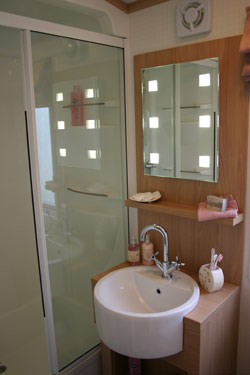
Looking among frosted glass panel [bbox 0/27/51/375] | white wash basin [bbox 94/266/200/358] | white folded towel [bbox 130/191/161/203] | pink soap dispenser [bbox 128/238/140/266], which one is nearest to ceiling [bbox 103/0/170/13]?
frosted glass panel [bbox 0/27/51/375]

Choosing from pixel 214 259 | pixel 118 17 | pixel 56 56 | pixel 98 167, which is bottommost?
pixel 214 259

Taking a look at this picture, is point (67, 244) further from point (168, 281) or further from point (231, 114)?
point (231, 114)

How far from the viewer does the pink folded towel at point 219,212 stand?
1.57 meters

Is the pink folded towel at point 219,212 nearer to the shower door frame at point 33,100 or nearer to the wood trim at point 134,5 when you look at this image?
the shower door frame at point 33,100

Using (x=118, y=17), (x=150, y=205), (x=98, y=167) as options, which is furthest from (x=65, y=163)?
(x=118, y=17)

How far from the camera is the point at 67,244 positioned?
6.63ft

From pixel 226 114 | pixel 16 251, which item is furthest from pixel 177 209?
pixel 16 251

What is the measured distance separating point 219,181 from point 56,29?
3.42 feet

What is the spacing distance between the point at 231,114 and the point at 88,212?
984mm

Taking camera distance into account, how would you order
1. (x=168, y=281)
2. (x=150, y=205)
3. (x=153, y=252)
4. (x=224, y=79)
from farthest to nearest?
(x=153, y=252) → (x=150, y=205) → (x=168, y=281) → (x=224, y=79)

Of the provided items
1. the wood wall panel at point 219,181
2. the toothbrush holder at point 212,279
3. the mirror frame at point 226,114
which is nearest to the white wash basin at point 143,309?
the toothbrush holder at point 212,279

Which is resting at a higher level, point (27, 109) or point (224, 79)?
point (224, 79)

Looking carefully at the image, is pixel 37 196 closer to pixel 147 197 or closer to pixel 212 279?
pixel 147 197

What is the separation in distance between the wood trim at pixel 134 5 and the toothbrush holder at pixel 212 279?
1320mm
